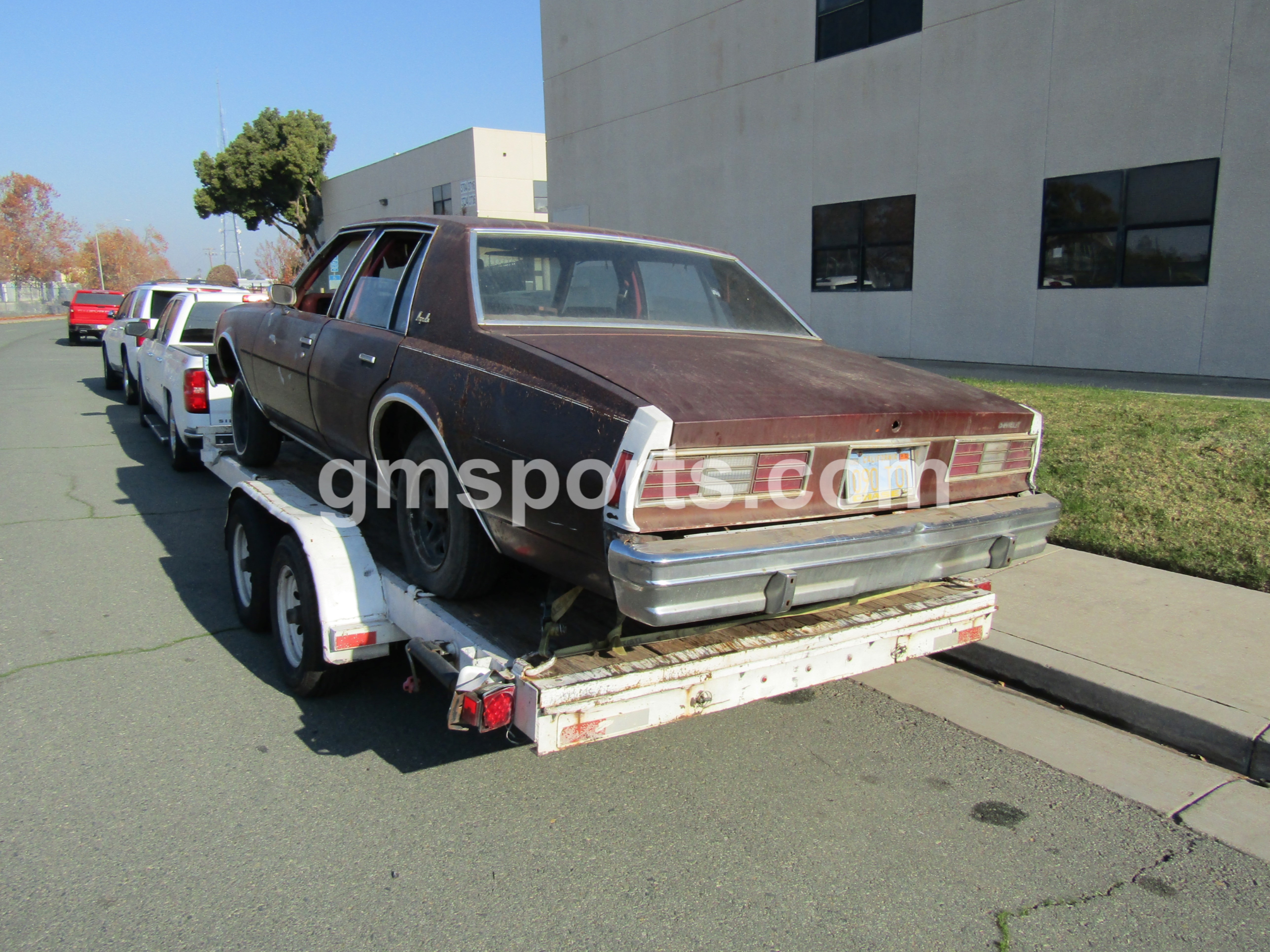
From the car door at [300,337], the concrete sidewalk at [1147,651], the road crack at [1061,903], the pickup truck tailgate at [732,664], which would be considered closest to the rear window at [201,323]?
the car door at [300,337]

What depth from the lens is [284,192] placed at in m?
43.8

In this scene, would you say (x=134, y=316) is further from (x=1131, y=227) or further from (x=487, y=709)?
(x=1131, y=227)

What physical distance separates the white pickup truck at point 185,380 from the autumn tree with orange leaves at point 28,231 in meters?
77.4

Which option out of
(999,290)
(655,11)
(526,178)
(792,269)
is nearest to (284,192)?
(526,178)

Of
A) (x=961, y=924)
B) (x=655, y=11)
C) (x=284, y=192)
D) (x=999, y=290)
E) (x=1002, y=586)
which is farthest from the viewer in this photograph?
(x=284, y=192)

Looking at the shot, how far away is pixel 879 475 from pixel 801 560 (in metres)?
0.58

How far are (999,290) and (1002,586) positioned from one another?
8.82m

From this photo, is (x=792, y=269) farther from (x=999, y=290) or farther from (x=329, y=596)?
(x=329, y=596)

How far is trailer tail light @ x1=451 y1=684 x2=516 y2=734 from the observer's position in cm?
265

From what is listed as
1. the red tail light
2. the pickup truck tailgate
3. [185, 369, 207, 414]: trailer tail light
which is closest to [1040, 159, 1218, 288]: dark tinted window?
the pickup truck tailgate

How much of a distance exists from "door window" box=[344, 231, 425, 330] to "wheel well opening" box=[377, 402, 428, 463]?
45 centimetres

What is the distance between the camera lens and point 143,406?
37.4 ft

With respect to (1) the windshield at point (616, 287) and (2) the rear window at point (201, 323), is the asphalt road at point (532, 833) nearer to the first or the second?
(1) the windshield at point (616, 287)

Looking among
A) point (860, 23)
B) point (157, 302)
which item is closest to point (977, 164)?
point (860, 23)
